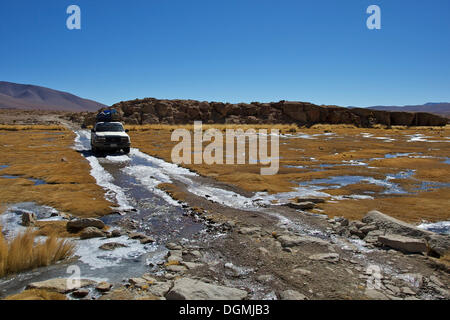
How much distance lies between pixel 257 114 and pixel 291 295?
246ft

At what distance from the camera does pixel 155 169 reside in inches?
584

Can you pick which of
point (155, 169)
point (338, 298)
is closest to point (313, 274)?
point (338, 298)

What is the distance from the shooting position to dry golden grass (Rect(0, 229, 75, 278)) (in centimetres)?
435

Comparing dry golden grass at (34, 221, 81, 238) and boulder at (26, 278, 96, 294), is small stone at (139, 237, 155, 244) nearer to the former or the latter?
dry golden grass at (34, 221, 81, 238)

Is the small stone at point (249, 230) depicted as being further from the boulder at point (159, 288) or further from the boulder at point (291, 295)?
the boulder at point (159, 288)

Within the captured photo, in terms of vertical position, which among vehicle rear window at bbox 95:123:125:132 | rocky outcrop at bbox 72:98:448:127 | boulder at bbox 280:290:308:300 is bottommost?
boulder at bbox 280:290:308:300

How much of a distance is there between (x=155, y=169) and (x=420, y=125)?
253 ft

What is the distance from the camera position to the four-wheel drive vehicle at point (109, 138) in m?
19.5

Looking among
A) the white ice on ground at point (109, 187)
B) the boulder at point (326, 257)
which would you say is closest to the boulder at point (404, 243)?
the boulder at point (326, 257)

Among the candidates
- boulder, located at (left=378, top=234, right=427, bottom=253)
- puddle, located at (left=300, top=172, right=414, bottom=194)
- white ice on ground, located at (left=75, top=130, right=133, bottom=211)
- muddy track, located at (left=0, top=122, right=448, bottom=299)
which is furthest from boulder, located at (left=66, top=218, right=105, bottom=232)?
puddle, located at (left=300, top=172, right=414, bottom=194)

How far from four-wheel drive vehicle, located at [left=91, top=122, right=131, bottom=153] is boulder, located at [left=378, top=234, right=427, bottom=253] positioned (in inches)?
702

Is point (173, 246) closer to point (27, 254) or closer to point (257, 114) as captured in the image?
point (27, 254)

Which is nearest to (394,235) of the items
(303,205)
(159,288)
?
(303,205)
